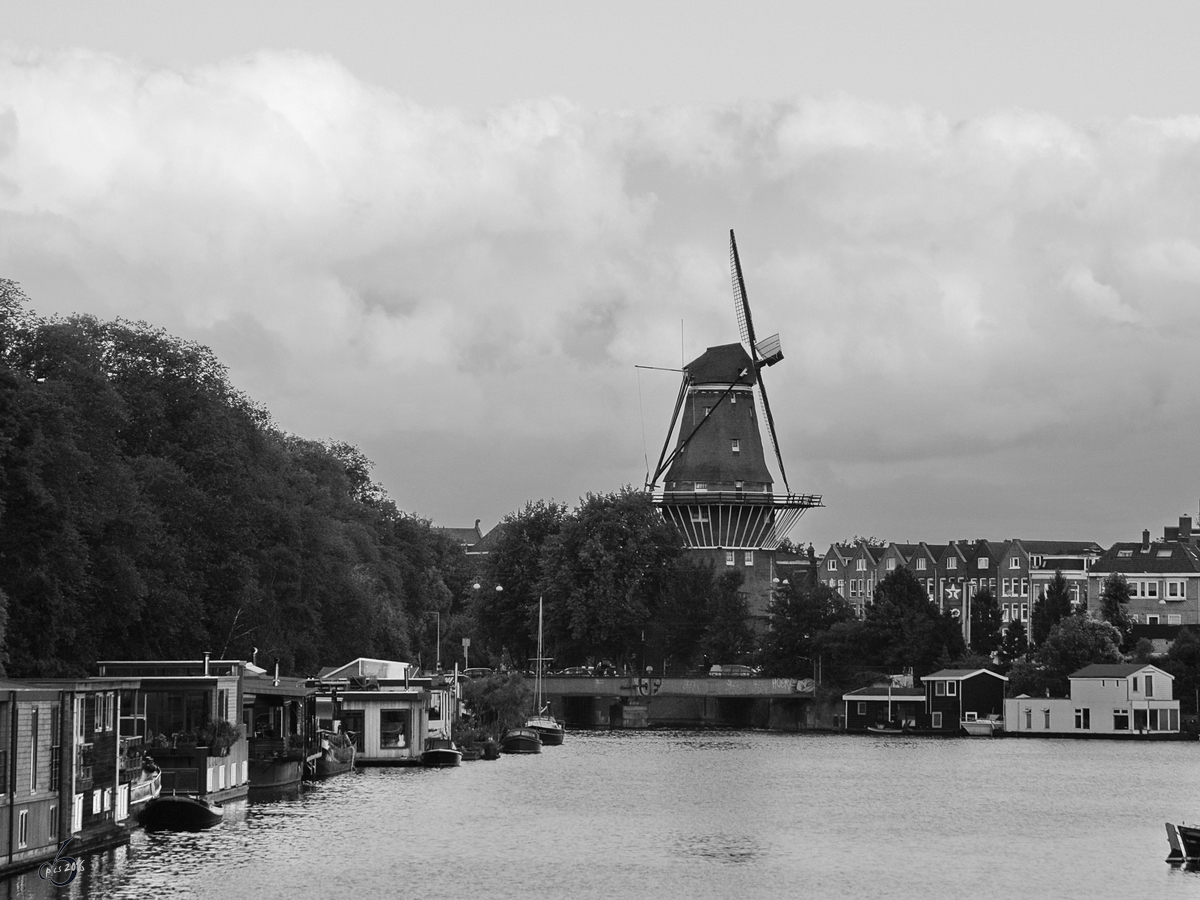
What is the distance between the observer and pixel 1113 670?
415 feet

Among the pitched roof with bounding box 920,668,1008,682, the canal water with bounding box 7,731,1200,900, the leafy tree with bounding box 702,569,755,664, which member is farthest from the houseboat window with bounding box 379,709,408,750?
the leafy tree with bounding box 702,569,755,664

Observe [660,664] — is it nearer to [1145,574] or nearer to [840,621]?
[840,621]

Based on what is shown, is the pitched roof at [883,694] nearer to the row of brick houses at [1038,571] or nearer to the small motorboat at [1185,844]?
the row of brick houses at [1038,571]

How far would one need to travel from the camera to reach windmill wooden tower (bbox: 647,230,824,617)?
494 ft

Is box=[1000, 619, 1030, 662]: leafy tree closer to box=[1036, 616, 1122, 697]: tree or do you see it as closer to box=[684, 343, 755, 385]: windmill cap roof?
box=[1036, 616, 1122, 697]: tree

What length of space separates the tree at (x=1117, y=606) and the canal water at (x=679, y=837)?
175 feet

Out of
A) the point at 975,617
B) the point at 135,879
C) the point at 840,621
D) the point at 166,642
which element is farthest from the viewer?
the point at 975,617

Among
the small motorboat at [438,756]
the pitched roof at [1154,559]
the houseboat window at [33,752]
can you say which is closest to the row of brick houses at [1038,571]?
the pitched roof at [1154,559]

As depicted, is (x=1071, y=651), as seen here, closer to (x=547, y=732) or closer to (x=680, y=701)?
(x=680, y=701)

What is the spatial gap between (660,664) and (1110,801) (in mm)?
75957

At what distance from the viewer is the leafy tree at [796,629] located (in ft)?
462

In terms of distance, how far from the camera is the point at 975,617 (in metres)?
154

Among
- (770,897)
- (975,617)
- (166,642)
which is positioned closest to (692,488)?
(975,617)

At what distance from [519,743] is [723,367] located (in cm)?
6068
